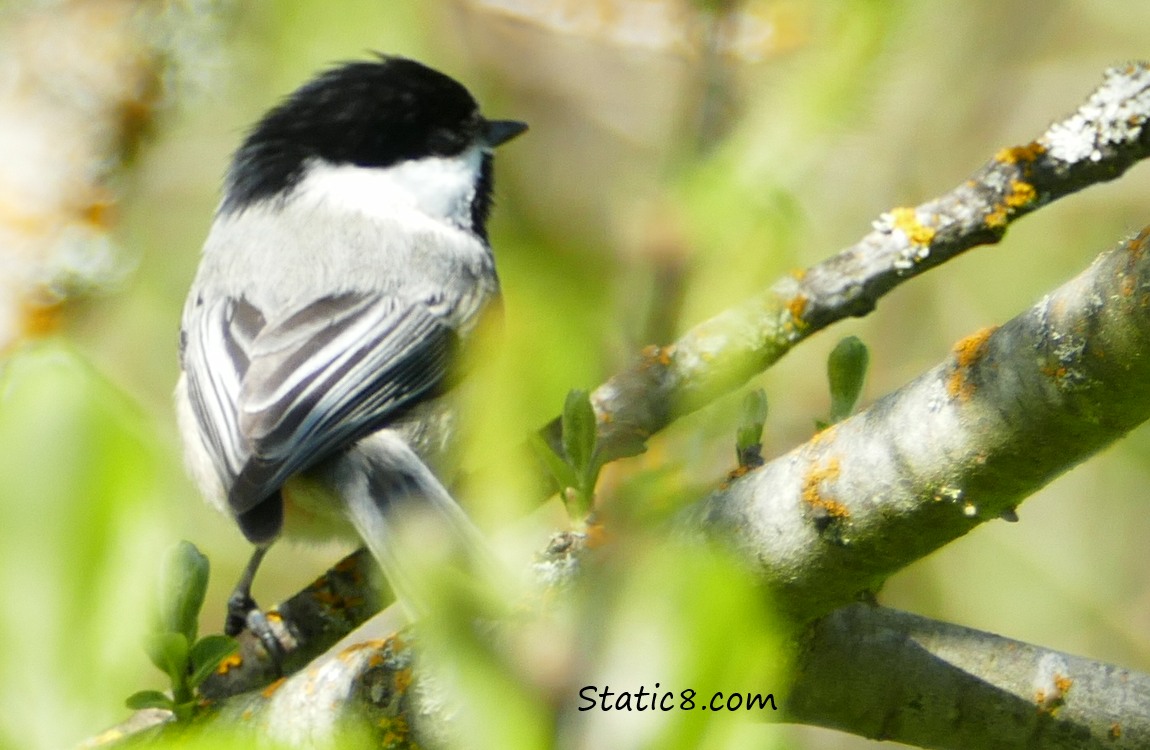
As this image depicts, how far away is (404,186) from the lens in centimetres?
289

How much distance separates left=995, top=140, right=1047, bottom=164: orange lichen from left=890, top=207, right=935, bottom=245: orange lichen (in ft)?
0.52

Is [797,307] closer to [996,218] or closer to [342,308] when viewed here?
[996,218]

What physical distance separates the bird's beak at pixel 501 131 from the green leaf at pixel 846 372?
5.28 feet

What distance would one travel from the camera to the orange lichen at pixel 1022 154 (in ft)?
6.04

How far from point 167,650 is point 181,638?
0.07ft

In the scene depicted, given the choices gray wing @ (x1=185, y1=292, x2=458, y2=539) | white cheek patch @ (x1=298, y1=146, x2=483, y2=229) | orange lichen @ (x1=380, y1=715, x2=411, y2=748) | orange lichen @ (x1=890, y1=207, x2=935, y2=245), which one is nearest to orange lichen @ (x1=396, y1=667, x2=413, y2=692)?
orange lichen @ (x1=380, y1=715, x2=411, y2=748)

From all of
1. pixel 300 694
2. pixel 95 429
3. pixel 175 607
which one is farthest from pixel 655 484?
pixel 300 694

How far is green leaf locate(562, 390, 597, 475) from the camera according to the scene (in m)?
1.24

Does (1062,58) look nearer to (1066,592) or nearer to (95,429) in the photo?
(1066,592)

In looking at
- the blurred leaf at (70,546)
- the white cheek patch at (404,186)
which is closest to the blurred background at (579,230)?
the blurred leaf at (70,546)

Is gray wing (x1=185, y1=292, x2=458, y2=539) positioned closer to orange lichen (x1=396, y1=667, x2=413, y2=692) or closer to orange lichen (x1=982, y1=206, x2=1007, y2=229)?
orange lichen (x1=396, y1=667, x2=413, y2=692)

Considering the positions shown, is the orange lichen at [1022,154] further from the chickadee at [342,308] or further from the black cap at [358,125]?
the black cap at [358,125]

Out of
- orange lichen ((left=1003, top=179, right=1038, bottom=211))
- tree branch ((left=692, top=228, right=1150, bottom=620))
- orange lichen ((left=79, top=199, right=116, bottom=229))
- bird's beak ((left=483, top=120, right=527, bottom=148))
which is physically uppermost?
orange lichen ((left=79, top=199, right=116, bottom=229))

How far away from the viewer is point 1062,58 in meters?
3.30
